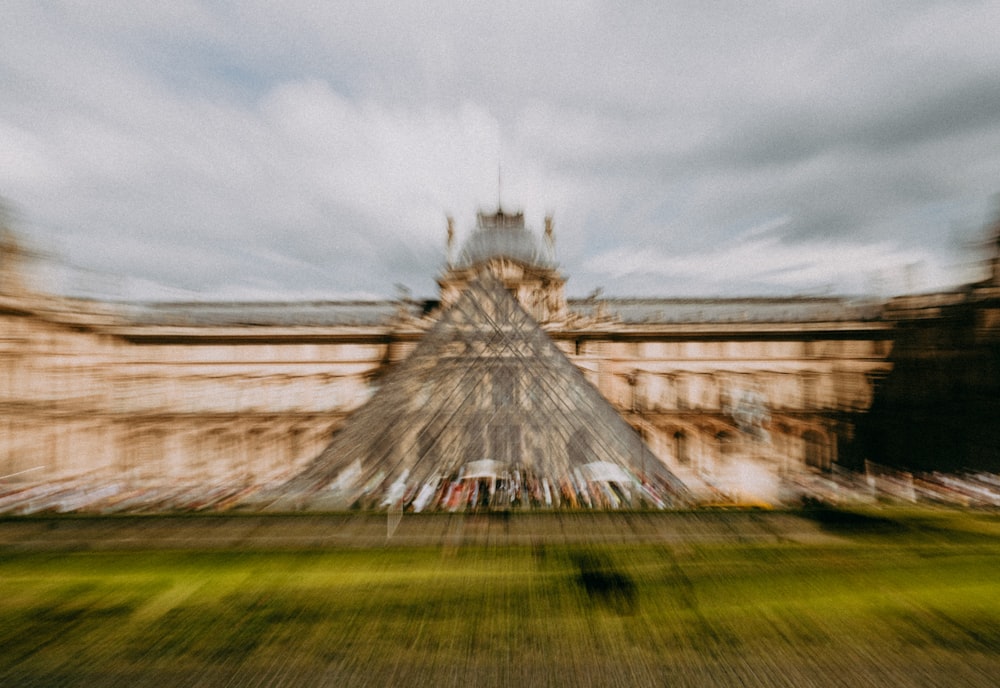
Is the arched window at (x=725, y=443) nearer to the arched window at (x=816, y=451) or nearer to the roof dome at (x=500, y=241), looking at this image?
the arched window at (x=816, y=451)

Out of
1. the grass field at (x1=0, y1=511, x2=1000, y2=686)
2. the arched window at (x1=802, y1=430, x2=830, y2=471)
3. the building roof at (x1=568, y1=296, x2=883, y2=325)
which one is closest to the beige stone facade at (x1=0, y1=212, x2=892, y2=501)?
the arched window at (x1=802, y1=430, x2=830, y2=471)

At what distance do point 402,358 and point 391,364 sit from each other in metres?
2.79

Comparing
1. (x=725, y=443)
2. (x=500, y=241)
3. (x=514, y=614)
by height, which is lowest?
(x=725, y=443)

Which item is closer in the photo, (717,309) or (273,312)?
(717,309)

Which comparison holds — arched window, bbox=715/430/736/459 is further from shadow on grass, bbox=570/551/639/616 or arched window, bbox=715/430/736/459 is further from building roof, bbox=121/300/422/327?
shadow on grass, bbox=570/551/639/616

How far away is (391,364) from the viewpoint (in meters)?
23.3

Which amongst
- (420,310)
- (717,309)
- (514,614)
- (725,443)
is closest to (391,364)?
(420,310)

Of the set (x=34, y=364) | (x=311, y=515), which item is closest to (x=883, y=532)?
(x=311, y=515)

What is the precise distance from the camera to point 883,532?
7.36 metres

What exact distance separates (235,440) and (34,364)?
7.82m

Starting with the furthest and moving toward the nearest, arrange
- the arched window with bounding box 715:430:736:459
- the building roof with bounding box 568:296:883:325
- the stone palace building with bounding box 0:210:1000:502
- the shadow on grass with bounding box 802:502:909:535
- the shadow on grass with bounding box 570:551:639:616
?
the building roof with bounding box 568:296:883:325, the arched window with bounding box 715:430:736:459, the stone palace building with bounding box 0:210:1000:502, the shadow on grass with bounding box 802:502:909:535, the shadow on grass with bounding box 570:551:639:616

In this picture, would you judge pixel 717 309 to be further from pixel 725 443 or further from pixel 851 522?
pixel 851 522

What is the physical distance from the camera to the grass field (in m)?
4.39

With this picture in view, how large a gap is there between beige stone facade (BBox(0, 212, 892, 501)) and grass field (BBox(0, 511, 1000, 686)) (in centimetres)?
1487
